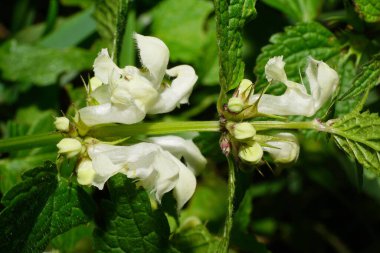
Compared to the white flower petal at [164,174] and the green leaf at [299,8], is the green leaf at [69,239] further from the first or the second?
the green leaf at [299,8]

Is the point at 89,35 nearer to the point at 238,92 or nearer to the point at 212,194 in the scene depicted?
the point at 212,194

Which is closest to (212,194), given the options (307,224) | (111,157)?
(307,224)

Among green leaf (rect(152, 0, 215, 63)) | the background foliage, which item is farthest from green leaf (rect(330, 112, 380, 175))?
green leaf (rect(152, 0, 215, 63))

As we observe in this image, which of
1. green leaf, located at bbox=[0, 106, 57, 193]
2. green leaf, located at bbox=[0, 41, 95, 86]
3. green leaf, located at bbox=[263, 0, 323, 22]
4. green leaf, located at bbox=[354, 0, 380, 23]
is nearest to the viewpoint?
green leaf, located at bbox=[354, 0, 380, 23]

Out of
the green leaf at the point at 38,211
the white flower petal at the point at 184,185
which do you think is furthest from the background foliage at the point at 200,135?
the white flower petal at the point at 184,185

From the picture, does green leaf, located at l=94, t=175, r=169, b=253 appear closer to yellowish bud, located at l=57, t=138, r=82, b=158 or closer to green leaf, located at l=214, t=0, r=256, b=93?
yellowish bud, located at l=57, t=138, r=82, b=158

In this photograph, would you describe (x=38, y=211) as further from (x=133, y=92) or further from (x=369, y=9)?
(x=369, y=9)
